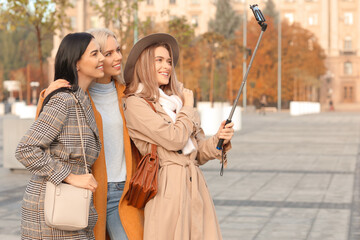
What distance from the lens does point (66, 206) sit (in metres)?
2.87

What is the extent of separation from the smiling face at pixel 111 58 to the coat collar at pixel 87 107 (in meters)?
0.28

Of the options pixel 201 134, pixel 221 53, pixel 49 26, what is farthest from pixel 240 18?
pixel 201 134

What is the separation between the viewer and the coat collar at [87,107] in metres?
3.02

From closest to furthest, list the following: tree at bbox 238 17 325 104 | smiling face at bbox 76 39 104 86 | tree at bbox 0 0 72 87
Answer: smiling face at bbox 76 39 104 86
tree at bbox 0 0 72 87
tree at bbox 238 17 325 104

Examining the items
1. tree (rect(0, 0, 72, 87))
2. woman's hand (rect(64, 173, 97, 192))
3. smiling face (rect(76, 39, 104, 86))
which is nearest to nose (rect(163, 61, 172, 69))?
smiling face (rect(76, 39, 104, 86))

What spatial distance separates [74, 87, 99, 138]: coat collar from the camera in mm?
3020

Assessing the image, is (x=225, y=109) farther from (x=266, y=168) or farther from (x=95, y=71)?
(x=95, y=71)

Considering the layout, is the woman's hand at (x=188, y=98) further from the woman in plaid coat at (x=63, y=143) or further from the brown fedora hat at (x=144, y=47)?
the woman in plaid coat at (x=63, y=143)

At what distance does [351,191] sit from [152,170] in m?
6.64

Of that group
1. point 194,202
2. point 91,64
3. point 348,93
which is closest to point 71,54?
point 91,64

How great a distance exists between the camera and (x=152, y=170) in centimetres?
321

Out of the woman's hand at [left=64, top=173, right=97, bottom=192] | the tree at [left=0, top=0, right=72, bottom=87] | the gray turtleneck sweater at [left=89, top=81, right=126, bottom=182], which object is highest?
the tree at [left=0, top=0, right=72, bottom=87]

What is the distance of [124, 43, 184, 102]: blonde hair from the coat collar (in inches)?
12.4

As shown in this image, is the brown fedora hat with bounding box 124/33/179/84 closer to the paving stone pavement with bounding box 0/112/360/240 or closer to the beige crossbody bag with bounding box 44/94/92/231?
the beige crossbody bag with bounding box 44/94/92/231
